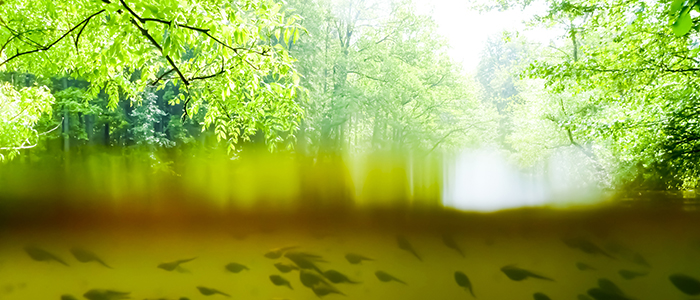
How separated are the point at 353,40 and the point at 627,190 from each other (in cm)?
2143

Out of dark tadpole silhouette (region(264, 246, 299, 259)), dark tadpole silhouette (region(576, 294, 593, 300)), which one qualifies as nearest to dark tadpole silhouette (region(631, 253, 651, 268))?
dark tadpole silhouette (region(576, 294, 593, 300))

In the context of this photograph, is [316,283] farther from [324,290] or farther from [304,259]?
[304,259]

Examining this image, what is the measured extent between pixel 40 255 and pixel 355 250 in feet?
27.5

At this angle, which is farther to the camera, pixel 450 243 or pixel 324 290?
pixel 450 243

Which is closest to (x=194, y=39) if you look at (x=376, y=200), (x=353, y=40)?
(x=376, y=200)

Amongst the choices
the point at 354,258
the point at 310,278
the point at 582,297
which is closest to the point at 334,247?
the point at 354,258

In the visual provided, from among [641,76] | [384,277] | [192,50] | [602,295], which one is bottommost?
[602,295]

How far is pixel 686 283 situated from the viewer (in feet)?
26.3

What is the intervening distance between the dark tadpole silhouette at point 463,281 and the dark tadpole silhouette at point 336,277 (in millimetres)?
2466

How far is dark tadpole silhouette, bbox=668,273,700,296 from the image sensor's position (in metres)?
7.67

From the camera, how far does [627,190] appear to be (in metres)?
19.3

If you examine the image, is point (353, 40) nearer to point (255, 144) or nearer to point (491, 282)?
point (255, 144)

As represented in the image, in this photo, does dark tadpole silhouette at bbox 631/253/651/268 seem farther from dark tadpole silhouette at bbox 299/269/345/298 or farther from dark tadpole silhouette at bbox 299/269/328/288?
dark tadpole silhouette at bbox 299/269/328/288

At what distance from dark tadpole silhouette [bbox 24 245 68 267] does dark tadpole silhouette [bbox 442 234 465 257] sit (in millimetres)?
10271
